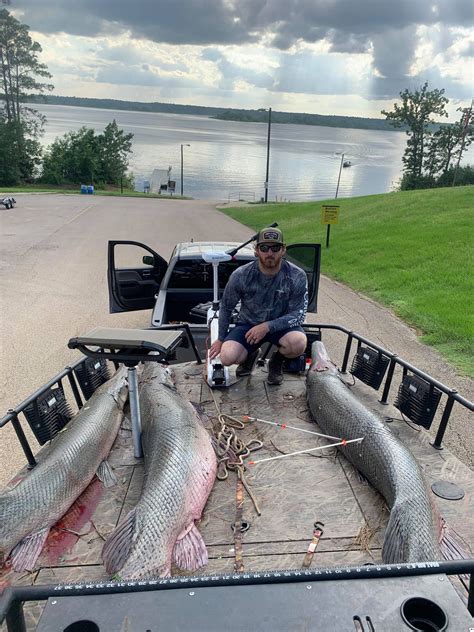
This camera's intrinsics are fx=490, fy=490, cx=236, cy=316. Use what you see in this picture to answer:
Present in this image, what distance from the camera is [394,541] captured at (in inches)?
108

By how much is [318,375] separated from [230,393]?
36.9 inches

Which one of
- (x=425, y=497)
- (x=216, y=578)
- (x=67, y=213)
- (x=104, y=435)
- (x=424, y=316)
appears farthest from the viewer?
(x=67, y=213)

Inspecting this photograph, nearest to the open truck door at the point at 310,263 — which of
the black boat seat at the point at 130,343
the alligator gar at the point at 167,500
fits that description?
the alligator gar at the point at 167,500

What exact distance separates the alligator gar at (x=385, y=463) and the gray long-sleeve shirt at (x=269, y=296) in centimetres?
61

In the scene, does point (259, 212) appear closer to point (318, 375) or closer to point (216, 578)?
point (318, 375)

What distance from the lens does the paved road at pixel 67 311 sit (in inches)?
272

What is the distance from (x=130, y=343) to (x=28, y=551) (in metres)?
1.39

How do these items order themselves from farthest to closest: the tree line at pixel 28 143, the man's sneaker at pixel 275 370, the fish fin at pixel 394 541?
the tree line at pixel 28 143
the man's sneaker at pixel 275 370
the fish fin at pixel 394 541

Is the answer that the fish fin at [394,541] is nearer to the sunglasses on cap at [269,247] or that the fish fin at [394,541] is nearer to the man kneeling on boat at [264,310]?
the man kneeling on boat at [264,310]

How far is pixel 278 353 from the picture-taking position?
16.8 ft

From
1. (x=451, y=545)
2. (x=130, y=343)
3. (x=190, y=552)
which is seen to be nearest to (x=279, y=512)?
(x=190, y=552)

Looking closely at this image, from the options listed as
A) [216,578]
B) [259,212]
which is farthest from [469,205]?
[216,578]

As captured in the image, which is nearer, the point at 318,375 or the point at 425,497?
the point at 425,497

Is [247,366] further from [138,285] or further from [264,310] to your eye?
[138,285]
